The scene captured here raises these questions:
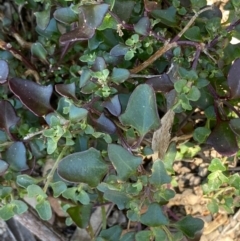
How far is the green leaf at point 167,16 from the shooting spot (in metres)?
1.15

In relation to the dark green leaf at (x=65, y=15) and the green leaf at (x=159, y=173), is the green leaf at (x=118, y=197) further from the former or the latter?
the dark green leaf at (x=65, y=15)

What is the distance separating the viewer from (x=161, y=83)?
3.69 ft

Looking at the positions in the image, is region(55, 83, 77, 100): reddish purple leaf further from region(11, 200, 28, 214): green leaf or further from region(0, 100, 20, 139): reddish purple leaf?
region(11, 200, 28, 214): green leaf

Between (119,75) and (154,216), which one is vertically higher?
(119,75)

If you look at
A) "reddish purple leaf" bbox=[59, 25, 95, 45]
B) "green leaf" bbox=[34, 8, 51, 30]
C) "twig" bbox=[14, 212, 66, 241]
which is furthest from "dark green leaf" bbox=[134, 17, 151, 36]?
"twig" bbox=[14, 212, 66, 241]

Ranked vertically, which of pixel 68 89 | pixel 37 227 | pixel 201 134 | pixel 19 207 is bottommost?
pixel 37 227

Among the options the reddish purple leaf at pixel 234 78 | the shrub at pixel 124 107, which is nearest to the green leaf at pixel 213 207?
the shrub at pixel 124 107

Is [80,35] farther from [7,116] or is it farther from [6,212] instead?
[6,212]

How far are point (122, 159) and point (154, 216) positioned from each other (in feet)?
0.43

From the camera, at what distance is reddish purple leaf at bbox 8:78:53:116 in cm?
111

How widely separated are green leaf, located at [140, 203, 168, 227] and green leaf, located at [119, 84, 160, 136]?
0.48ft

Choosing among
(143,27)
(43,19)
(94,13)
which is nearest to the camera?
(94,13)

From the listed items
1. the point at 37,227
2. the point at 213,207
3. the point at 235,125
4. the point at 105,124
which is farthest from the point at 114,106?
the point at 37,227

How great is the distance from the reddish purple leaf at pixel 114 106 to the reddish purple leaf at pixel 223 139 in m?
0.20
